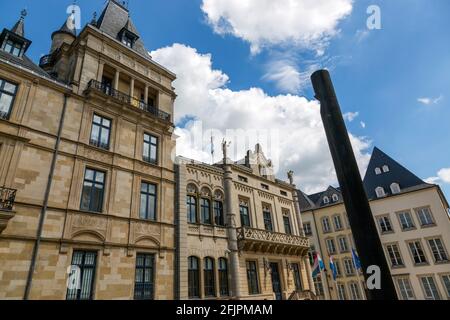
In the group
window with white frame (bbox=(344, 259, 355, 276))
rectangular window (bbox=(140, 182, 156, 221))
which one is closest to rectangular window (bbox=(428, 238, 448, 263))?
window with white frame (bbox=(344, 259, 355, 276))

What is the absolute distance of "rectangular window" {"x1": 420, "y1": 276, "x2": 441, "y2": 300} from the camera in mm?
29953

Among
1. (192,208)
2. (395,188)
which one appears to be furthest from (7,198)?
(395,188)

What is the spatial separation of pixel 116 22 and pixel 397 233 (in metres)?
38.5

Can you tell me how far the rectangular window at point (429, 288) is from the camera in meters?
30.0

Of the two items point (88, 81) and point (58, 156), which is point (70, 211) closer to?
point (58, 156)

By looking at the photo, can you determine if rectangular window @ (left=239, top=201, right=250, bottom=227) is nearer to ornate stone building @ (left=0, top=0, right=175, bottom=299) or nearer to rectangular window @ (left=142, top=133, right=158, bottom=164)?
ornate stone building @ (left=0, top=0, right=175, bottom=299)

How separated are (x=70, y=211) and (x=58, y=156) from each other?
9.72 feet

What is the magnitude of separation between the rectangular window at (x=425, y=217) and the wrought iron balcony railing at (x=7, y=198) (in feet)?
129

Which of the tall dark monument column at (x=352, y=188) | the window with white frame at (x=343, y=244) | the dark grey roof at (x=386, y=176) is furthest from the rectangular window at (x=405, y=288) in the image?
the tall dark monument column at (x=352, y=188)

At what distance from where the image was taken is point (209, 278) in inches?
749

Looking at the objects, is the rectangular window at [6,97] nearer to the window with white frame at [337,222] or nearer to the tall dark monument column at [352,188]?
the tall dark monument column at [352,188]

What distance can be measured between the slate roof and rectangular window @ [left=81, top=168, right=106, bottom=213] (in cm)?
3425

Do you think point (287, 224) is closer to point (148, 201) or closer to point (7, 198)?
point (148, 201)

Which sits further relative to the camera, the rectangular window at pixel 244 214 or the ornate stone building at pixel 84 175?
the rectangular window at pixel 244 214
